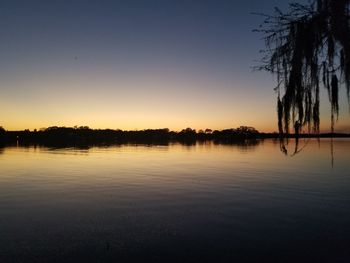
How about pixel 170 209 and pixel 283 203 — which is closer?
pixel 170 209

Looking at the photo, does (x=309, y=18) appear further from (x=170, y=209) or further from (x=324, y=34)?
(x=170, y=209)

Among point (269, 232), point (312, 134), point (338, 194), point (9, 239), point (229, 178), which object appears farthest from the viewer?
point (229, 178)

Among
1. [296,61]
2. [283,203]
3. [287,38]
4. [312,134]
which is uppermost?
[287,38]

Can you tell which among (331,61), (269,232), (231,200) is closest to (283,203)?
(231,200)

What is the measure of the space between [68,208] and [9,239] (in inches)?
285

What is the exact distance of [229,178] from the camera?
4022cm

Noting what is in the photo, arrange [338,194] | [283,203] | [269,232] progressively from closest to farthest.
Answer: [269,232]
[283,203]
[338,194]

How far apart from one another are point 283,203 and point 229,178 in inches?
587

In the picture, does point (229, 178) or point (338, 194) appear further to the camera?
point (229, 178)

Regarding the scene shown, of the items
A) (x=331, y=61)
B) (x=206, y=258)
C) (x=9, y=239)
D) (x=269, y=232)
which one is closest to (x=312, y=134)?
(x=331, y=61)

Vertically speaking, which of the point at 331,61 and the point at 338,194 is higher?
the point at 331,61

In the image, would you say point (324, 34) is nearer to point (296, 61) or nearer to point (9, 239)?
point (296, 61)

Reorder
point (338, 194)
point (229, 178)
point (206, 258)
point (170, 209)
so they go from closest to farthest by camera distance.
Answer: point (206, 258), point (170, 209), point (338, 194), point (229, 178)

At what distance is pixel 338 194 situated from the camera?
28953 mm
